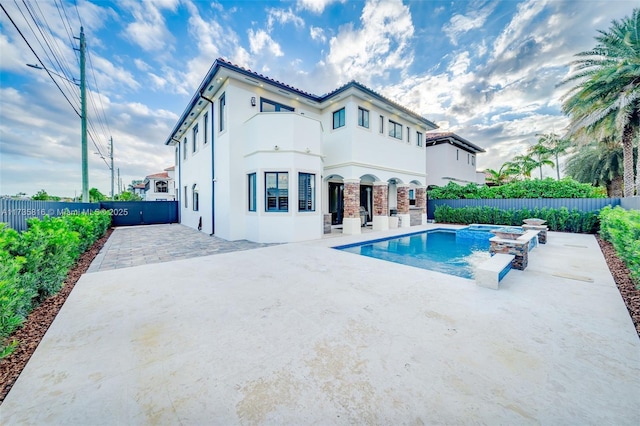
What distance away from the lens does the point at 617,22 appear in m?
11.1

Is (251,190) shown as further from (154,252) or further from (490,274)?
(490,274)

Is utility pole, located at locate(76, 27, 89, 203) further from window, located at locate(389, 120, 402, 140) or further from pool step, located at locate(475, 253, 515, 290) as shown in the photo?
pool step, located at locate(475, 253, 515, 290)

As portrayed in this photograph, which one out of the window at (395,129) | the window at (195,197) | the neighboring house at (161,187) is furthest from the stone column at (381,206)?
the neighboring house at (161,187)

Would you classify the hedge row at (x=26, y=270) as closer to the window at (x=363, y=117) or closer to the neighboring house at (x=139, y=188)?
the window at (x=363, y=117)

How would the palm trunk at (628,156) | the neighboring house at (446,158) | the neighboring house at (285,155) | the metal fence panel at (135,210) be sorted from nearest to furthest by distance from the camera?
the neighboring house at (285,155)
the metal fence panel at (135,210)
the palm trunk at (628,156)
the neighboring house at (446,158)

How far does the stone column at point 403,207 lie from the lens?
1562 cm

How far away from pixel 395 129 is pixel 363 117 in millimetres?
3129

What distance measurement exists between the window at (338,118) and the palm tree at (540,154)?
28214mm

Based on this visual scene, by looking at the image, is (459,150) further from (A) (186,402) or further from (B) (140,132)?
(B) (140,132)

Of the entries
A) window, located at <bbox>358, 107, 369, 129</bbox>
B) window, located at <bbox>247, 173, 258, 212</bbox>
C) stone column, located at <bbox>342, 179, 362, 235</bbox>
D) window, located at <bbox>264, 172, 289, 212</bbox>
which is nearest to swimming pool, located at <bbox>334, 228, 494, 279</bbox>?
stone column, located at <bbox>342, 179, 362, 235</bbox>

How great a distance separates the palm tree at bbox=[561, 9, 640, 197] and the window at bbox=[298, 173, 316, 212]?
1407 centimetres

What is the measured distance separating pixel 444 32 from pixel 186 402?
16715 millimetres

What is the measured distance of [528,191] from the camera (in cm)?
1475

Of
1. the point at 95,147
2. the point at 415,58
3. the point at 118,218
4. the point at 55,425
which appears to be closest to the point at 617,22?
the point at 415,58
